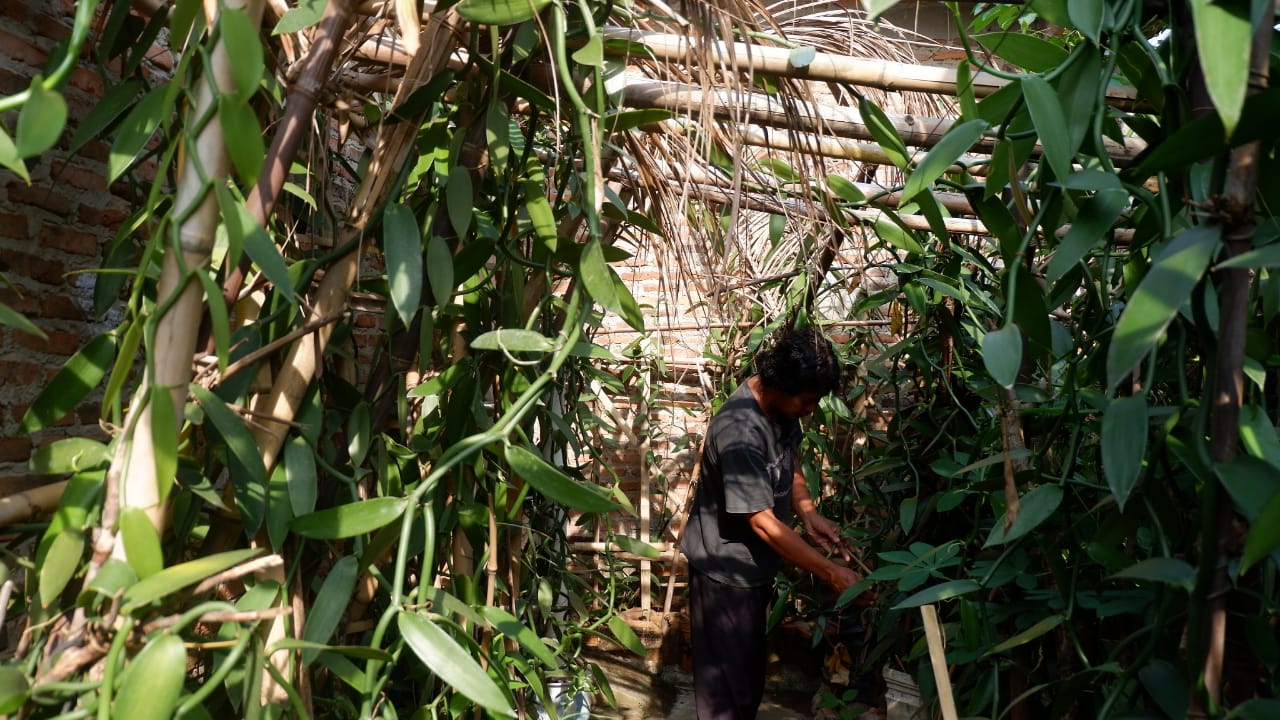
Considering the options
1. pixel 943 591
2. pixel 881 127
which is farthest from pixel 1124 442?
pixel 881 127

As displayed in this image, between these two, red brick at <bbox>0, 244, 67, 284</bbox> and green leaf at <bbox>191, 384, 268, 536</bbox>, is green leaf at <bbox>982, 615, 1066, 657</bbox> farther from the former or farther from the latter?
red brick at <bbox>0, 244, 67, 284</bbox>

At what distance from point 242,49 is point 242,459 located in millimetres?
272

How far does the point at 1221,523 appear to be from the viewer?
0.59 metres

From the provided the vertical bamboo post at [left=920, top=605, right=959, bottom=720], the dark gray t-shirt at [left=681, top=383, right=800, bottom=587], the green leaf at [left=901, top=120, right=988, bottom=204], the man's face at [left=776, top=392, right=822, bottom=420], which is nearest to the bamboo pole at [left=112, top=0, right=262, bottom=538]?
the green leaf at [left=901, top=120, right=988, bottom=204]

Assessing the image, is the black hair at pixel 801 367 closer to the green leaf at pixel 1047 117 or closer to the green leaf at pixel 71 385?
the green leaf at pixel 1047 117

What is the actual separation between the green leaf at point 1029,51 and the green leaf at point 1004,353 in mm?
332

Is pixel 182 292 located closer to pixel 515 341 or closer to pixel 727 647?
pixel 515 341

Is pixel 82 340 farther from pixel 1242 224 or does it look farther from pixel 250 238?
pixel 1242 224

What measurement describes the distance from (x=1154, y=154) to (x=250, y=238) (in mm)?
584

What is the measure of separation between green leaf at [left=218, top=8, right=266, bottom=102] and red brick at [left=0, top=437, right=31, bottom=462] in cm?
91

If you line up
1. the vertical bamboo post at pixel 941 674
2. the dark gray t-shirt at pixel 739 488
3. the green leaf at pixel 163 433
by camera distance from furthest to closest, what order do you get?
the dark gray t-shirt at pixel 739 488 < the vertical bamboo post at pixel 941 674 < the green leaf at pixel 163 433

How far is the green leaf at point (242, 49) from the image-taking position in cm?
55

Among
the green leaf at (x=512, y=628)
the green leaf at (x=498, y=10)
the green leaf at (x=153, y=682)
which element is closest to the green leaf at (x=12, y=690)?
the green leaf at (x=153, y=682)

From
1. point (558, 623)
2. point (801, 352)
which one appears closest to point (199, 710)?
point (558, 623)
